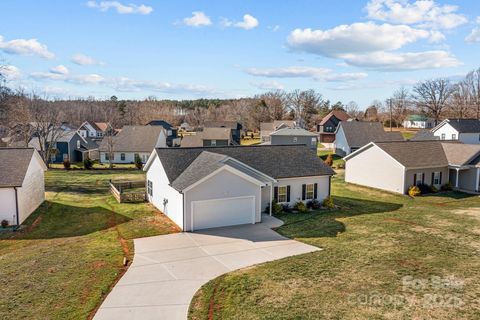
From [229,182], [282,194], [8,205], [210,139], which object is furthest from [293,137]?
[8,205]

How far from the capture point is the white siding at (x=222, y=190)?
835 inches

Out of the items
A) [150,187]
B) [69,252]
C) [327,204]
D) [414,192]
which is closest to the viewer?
[69,252]

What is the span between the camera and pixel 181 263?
16312mm

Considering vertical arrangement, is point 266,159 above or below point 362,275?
above

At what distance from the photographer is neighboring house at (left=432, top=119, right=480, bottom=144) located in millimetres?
59000

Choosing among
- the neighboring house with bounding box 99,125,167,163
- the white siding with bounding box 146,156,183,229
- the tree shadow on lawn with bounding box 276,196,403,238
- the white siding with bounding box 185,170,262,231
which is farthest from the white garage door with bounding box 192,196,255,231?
the neighboring house with bounding box 99,125,167,163

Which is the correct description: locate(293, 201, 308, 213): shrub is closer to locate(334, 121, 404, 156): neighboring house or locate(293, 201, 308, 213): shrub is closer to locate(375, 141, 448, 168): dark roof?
locate(375, 141, 448, 168): dark roof

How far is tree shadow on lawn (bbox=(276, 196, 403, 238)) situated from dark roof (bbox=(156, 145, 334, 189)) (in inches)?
114

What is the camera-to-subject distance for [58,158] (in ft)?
182

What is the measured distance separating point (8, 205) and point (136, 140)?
3547cm

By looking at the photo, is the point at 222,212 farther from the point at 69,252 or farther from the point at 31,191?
the point at 31,191

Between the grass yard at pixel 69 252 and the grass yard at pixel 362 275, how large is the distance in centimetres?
431

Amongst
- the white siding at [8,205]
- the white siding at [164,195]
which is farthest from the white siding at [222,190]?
the white siding at [8,205]

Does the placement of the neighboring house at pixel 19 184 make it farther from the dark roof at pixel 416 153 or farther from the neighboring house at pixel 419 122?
the neighboring house at pixel 419 122
